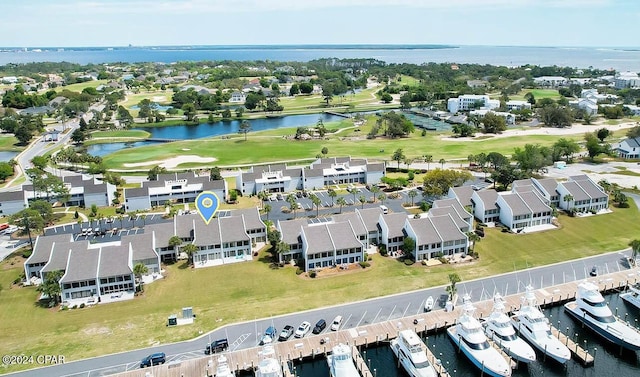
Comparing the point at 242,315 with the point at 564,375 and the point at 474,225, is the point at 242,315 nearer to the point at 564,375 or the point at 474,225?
the point at 564,375

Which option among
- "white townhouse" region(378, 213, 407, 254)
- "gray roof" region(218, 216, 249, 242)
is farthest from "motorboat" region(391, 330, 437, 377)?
"gray roof" region(218, 216, 249, 242)

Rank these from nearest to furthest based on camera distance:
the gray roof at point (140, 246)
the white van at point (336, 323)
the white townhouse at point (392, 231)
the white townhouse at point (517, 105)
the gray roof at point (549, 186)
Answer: the white van at point (336, 323) < the gray roof at point (140, 246) < the white townhouse at point (392, 231) < the gray roof at point (549, 186) < the white townhouse at point (517, 105)

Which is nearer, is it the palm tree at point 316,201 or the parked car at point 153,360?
the parked car at point 153,360

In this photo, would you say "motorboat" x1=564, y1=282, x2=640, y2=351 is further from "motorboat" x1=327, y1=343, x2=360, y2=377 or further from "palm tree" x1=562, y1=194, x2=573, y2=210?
"palm tree" x1=562, y1=194, x2=573, y2=210

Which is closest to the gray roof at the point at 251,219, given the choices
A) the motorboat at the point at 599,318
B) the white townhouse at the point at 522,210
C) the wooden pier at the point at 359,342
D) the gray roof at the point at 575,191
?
the wooden pier at the point at 359,342

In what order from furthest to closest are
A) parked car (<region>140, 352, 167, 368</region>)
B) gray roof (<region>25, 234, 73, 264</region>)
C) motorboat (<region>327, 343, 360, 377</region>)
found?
gray roof (<region>25, 234, 73, 264</region>), parked car (<region>140, 352, 167, 368</region>), motorboat (<region>327, 343, 360, 377</region>)

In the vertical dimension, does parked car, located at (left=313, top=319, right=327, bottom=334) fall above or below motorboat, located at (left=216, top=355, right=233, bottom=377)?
below

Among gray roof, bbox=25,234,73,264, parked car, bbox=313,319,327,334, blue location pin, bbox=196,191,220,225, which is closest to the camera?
parked car, bbox=313,319,327,334

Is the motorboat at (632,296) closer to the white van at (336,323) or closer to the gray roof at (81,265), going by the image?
the white van at (336,323)

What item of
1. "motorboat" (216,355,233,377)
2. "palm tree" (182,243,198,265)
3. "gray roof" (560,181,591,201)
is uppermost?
"gray roof" (560,181,591,201)
